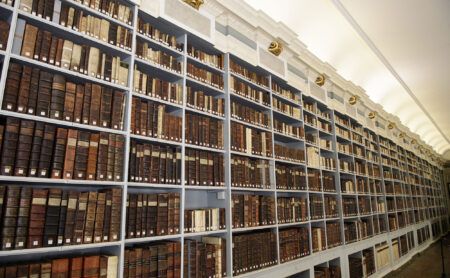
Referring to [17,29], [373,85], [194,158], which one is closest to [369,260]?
[373,85]

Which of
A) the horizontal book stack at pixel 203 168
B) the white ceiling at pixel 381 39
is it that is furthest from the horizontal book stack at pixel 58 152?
the white ceiling at pixel 381 39

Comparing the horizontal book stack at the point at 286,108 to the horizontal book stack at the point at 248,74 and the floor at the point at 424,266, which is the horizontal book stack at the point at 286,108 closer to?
the horizontal book stack at the point at 248,74

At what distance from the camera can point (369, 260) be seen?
5.79 m

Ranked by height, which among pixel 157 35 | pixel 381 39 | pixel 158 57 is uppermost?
pixel 381 39

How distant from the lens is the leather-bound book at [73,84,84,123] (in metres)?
2.04

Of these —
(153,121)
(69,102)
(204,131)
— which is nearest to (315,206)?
(204,131)

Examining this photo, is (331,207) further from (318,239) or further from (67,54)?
(67,54)

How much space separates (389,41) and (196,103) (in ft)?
14.0

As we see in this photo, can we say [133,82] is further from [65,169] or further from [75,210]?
[75,210]

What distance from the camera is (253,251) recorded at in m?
3.23

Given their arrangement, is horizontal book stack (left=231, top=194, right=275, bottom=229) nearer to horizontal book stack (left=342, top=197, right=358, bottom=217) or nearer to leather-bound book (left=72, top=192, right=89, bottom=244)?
leather-bound book (left=72, top=192, right=89, bottom=244)

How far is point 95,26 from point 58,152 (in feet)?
3.40

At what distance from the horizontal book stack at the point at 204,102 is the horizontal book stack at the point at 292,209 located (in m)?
1.48

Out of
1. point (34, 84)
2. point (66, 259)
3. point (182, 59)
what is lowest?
point (66, 259)
